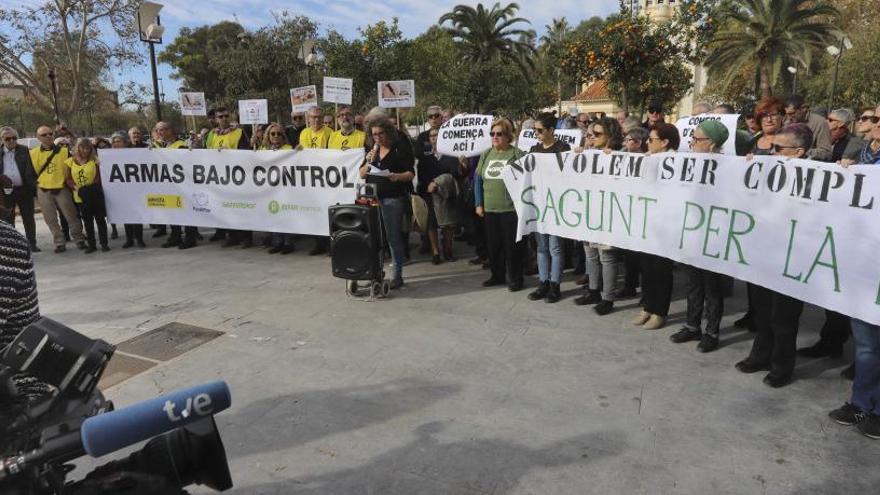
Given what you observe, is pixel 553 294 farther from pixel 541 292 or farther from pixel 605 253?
pixel 605 253

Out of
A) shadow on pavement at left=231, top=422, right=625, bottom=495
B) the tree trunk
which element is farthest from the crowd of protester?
the tree trunk

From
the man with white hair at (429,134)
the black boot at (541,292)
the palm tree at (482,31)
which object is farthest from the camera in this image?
the palm tree at (482,31)

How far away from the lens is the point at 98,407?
1.92m

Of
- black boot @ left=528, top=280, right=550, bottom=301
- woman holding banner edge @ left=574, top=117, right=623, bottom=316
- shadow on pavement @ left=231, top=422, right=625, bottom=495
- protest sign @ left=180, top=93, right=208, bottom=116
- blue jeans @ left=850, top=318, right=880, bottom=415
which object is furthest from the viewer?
protest sign @ left=180, top=93, right=208, bottom=116

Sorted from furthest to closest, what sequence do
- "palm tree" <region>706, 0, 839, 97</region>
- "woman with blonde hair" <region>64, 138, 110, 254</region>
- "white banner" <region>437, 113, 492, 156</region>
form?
"palm tree" <region>706, 0, 839, 97</region>, "woman with blonde hair" <region>64, 138, 110, 254</region>, "white banner" <region>437, 113, 492, 156</region>

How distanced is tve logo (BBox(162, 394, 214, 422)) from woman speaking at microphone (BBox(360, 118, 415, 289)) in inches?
197

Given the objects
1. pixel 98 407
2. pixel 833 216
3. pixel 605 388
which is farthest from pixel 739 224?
pixel 98 407

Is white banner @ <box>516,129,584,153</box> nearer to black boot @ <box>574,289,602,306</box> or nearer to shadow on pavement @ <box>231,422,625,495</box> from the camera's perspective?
black boot @ <box>574,289,602,306</box>

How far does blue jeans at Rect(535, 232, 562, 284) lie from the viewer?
19.3 feet

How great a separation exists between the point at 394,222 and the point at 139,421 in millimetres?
5192

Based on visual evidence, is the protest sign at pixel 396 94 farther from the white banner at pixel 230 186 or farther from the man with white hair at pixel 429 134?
the white banner at pixel 230 186

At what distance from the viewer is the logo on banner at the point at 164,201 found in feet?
28.9

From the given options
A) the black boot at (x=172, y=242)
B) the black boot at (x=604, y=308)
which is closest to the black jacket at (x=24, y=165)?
the black boot at (x=172, y=242)

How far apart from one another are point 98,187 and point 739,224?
8663 millimetres
